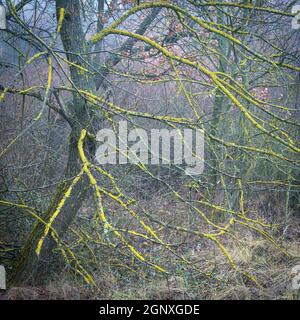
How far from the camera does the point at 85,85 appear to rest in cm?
409

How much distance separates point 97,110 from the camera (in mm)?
4141

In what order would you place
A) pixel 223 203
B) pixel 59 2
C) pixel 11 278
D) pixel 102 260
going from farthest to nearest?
pixel 223 203 → pixel 102 260 → pixel 11 278 → pixel 59 2

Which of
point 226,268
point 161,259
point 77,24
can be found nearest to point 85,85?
point 77,24

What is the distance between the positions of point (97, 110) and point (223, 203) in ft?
12.4

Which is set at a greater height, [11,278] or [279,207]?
[279,207]

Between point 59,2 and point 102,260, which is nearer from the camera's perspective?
point 59,2
